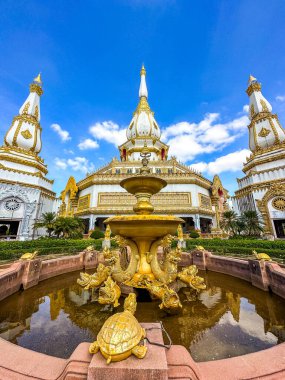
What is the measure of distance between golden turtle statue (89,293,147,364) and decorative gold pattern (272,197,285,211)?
110ft

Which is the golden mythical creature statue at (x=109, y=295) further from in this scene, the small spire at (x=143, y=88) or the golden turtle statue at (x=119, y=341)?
the small spire at (x=143, y=88)

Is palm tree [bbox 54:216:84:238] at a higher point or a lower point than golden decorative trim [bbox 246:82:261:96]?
lower

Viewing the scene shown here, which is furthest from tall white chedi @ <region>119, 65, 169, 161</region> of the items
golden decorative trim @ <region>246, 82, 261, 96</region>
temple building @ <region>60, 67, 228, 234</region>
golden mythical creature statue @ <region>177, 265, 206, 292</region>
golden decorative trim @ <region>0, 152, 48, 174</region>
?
golden mythical creature statue @ <region>177, 265, 206, 292</region>

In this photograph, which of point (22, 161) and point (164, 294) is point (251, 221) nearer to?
point (164, 294)

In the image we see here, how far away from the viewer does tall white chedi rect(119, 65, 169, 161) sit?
129 ft

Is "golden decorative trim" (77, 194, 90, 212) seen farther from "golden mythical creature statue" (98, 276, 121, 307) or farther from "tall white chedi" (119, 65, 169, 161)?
"golden mythical creature statue" (98, 276, 121, 307)

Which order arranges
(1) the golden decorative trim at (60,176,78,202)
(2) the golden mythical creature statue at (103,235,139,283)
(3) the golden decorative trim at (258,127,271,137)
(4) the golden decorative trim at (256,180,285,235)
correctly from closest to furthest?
1. (2) the golden mythical creature statue at (103,235,139,283)
2. (4) the golden decorative trim at (256,180,285,235)
3. (1) the golden decorative trim at (60,176,78,202)
4. (3) the golden decorative trim at (258,127,271,137)

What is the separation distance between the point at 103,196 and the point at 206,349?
89.5ft

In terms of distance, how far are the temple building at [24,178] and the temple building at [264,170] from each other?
36648 mm

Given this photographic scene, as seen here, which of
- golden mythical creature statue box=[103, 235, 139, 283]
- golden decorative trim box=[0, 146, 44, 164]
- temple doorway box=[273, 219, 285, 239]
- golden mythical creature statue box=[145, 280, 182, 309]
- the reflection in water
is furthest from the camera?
golden decorative trim box=[0, 146, 44, 164]

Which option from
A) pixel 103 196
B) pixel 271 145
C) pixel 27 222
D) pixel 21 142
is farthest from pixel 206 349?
pixel 21 142

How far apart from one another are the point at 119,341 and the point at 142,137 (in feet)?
131

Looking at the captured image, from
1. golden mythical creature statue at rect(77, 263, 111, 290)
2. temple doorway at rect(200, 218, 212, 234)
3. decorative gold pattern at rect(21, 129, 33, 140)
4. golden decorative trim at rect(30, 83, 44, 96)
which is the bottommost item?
golden mythical creature statue at rect(77, 263, 111, 290)

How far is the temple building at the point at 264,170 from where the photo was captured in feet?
94.6
